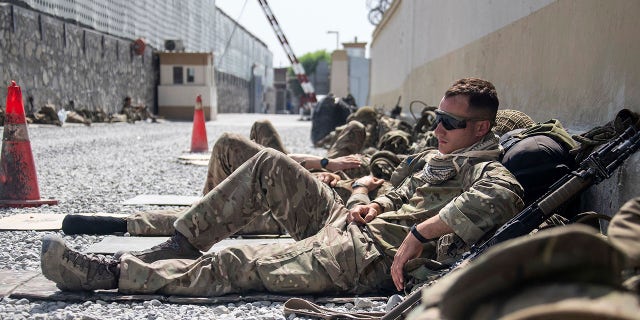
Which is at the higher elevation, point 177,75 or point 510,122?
point 177,75

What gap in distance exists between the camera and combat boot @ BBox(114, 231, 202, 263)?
2791 millimetres

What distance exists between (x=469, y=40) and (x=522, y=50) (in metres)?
2.51

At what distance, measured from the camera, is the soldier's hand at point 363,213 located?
2834 millimetres

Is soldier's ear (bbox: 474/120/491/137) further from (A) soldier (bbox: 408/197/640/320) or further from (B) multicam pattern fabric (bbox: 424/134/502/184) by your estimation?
(A) soldier (bbox: 408/197/640/320)

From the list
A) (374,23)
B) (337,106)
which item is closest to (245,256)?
(337,106)

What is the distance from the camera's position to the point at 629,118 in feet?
8.21

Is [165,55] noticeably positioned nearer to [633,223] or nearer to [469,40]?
[469,40]

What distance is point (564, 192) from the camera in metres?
2.29

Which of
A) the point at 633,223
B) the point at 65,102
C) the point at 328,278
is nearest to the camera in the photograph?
the point at 633,223

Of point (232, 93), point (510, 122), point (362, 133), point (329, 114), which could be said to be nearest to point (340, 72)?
point (232, 93)

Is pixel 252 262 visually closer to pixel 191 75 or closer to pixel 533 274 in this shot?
pixel 533 274

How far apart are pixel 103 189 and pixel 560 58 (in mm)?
4288

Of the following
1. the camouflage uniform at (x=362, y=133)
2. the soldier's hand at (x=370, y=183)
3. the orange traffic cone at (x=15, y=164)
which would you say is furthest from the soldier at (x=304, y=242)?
the camouflage uniform at (x=362, y=133)

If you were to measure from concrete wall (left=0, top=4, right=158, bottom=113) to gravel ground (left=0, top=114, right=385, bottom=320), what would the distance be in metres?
2.69
